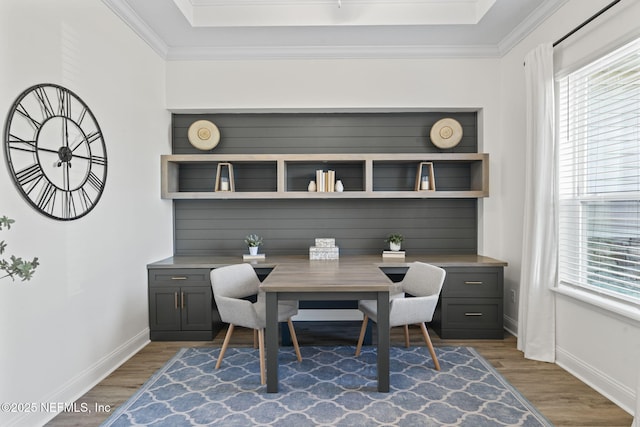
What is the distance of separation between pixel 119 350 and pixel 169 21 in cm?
288

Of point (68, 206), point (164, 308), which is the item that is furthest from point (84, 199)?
point (164, 308)

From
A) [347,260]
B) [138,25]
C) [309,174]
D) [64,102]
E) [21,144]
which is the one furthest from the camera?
[309,174]

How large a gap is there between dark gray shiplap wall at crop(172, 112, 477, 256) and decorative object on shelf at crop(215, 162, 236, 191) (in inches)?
8.4

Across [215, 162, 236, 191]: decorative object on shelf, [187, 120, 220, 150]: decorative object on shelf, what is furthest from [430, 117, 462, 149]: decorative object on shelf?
[187, 120, 220, 150]: decorative object on shelf

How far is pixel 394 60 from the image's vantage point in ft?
12.8

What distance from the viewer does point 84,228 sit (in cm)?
259

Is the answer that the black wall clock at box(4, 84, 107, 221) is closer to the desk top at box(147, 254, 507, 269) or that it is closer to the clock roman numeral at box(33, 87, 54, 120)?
the clock roman numeral at box(33, 87, 54, 120)

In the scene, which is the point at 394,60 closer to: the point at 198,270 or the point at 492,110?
the point at 492,110

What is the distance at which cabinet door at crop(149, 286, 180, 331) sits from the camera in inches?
138

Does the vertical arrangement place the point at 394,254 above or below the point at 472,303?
above

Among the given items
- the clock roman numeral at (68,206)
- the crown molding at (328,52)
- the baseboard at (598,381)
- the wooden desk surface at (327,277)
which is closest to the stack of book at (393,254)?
the wooden desk surface at (327,277)

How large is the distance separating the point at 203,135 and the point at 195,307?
179cm

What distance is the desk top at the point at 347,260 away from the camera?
3525 mm

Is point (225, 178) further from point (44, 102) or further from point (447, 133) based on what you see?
point (447, 133)
